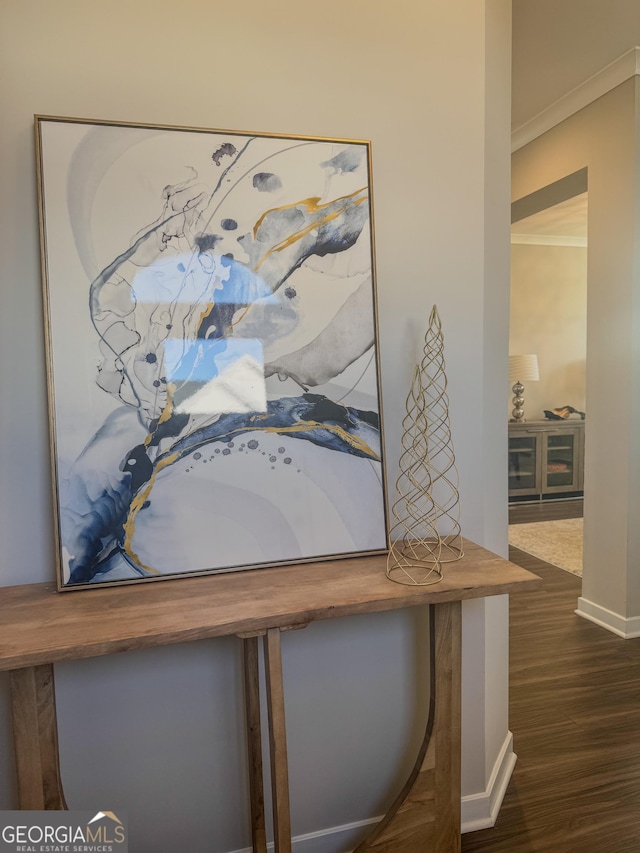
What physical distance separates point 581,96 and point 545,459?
142 inches

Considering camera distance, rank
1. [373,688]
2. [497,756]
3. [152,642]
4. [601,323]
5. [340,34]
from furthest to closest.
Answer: [601,323], [497,756], [373,688], [340,34], [152,642]

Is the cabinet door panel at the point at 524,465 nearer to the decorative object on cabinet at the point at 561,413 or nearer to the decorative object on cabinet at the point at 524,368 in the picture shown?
the decorative object on cabinet at the point at 561,413

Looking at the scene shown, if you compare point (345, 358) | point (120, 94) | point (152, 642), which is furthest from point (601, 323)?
point (152, 642)

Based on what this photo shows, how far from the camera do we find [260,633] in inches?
47.4

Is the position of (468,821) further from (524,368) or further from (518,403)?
(518,403)

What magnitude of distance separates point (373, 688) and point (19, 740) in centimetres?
90

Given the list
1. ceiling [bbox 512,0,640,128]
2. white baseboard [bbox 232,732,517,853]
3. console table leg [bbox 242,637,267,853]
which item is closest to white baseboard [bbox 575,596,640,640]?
white baseboard [bbox 232,732,517,853]

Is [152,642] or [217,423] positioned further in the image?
[217,423]

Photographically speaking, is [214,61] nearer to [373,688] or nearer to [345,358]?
[345,358]

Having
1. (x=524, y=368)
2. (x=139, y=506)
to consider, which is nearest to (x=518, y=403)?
(x=524, y=368)

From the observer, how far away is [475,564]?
4.77 ft

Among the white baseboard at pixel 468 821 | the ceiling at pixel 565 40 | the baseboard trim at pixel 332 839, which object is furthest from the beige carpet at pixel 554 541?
the ceiling at pixel 565 40

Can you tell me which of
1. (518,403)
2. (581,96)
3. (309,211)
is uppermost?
(581,96)

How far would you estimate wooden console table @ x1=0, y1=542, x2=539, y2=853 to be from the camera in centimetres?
115
